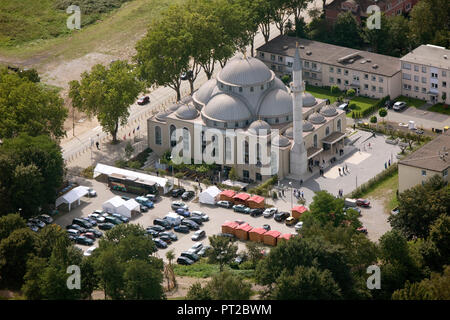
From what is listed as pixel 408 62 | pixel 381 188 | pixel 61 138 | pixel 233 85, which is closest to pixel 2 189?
pixel 61 138

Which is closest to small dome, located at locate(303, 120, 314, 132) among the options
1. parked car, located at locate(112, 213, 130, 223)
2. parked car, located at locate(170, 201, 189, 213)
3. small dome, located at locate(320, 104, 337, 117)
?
small dome, located at locate(320, 104, 337, 117)

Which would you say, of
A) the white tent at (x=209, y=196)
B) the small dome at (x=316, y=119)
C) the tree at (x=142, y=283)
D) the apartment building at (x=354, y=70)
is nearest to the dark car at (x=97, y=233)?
the white tent at (x=209, y=196)

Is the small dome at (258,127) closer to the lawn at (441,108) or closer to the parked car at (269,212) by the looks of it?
the parked car at (269,212)

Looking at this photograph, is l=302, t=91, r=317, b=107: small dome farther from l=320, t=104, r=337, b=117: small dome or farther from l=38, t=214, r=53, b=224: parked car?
l=38, t=214, r=53, b=224: parked car

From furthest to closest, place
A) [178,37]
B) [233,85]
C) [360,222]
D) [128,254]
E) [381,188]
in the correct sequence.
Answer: [178,37] → [233,85] → [381,188] → [360,222] → [128,254]

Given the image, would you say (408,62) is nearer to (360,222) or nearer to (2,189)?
(360,222)

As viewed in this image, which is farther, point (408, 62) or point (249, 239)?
point (408, 62)
